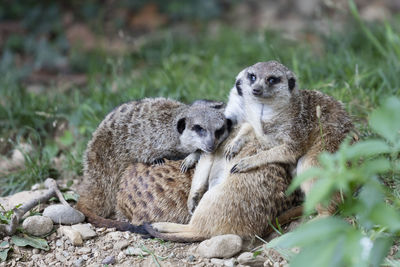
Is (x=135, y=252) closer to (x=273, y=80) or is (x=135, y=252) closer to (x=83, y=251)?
(x=83, y=251)

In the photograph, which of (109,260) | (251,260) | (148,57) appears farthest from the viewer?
(148,57)

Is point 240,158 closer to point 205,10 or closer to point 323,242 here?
point 323,242

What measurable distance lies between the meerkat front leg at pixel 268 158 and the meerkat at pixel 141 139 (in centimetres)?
33

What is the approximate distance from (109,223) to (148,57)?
124 inches

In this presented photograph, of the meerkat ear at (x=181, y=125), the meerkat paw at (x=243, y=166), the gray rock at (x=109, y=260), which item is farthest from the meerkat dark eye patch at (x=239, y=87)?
the gray rock at (x=109, y=260)

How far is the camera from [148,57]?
5.71 meters

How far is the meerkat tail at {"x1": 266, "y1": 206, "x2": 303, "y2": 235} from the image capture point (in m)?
2.70

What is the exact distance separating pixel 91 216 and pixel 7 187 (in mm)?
955

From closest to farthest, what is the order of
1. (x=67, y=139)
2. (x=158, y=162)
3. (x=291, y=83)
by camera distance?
(x=291, y=83) < (x=158, y=162) < (x=67, y=139)

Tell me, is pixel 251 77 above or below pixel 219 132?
above

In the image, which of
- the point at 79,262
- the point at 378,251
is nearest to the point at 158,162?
the point at 79,262

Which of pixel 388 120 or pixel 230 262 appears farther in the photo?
pixel 230 262

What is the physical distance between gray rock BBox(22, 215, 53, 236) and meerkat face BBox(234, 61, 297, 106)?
1388 mm

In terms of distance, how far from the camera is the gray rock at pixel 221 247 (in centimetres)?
246
